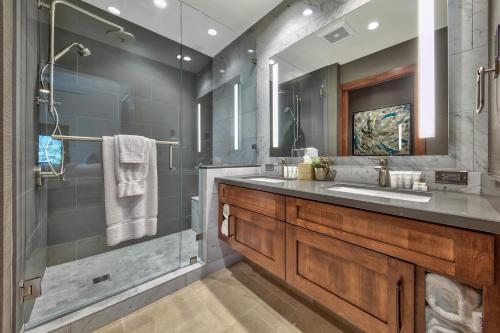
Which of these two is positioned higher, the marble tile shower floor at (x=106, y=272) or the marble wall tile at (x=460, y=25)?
the marble wall tile at (x=460, y=25)

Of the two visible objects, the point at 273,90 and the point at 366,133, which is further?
the point at 273,90

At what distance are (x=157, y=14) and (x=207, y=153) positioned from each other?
5.07 ft

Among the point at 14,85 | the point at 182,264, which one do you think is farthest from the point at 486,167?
the point at 14,85

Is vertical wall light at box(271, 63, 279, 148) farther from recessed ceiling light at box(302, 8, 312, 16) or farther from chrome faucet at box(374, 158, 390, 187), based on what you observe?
chrome faucet at box(374, 158, 390, 187)

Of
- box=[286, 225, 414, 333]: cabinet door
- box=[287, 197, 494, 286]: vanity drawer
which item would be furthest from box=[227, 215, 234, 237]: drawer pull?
box=[287, 197, 494, 286]: vanity drawer

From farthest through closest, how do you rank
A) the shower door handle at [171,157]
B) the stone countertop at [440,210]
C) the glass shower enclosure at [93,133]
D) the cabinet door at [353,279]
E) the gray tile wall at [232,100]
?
1. the gray tile wall at [232,100]
2. the shower door handle at [171,157]
3. the glass shower enclosure at [93,133]
4. the cabinet door at [353,279]
5. the stone countertop at [440,210]

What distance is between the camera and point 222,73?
2496 mm

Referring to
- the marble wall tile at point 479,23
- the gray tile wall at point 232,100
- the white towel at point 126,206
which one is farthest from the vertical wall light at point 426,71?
the white towel at point 126,206

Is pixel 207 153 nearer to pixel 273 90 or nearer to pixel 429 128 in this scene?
pixel 273 90

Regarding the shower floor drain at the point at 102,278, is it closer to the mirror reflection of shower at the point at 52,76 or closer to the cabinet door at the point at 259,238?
the mirror reflection of shower at the point at 52,76

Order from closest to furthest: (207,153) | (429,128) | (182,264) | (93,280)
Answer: (429,128) < (93,280) < (182,264) < (207,153)

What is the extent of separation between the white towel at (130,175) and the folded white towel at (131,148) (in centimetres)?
2

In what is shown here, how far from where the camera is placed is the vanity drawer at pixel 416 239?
0.53 m

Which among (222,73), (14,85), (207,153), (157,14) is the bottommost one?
(207,153)
